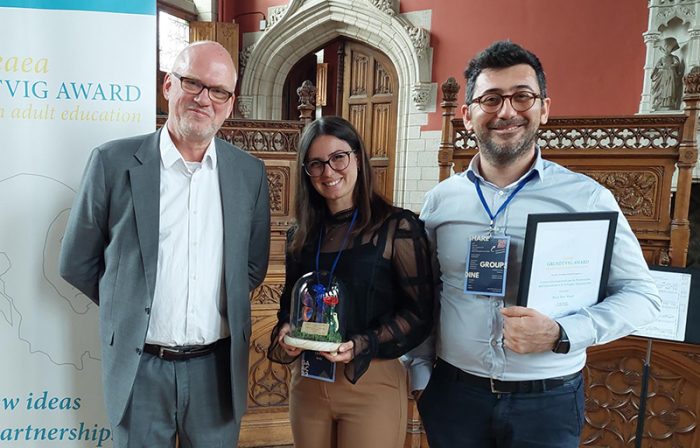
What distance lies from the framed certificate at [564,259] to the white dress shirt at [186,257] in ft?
2.77

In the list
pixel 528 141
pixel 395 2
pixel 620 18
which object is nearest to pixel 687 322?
pixel 528 141

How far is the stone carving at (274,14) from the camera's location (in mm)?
6893

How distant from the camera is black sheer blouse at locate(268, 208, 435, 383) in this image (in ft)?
4.31

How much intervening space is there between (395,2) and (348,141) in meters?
5.36

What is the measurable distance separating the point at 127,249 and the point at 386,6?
558 centimetres

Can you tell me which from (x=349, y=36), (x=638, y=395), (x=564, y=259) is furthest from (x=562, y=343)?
(x=349, y=36)

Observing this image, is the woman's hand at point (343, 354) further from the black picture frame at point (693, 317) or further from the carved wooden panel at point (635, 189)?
the carved wooden panel at point (635, 189)

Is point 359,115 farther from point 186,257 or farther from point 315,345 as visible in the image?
point 315,345

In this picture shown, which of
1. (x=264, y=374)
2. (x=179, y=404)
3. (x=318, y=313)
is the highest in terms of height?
(x=318, y=313)

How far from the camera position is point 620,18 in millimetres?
4691

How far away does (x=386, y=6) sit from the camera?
6000 millimetres

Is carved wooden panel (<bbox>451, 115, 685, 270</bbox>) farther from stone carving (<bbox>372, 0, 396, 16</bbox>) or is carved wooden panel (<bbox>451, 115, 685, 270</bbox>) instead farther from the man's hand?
stone carving (<bbox>372, 0, 396, 16</bbox>)

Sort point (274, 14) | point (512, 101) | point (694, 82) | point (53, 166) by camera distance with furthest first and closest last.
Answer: point (274, 14) < point (694, 82) < point (53, 166) < point (512, 101)

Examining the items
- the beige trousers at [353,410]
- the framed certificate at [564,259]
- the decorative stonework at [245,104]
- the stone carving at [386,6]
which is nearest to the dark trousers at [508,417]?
the beige trousers at [353,410]
